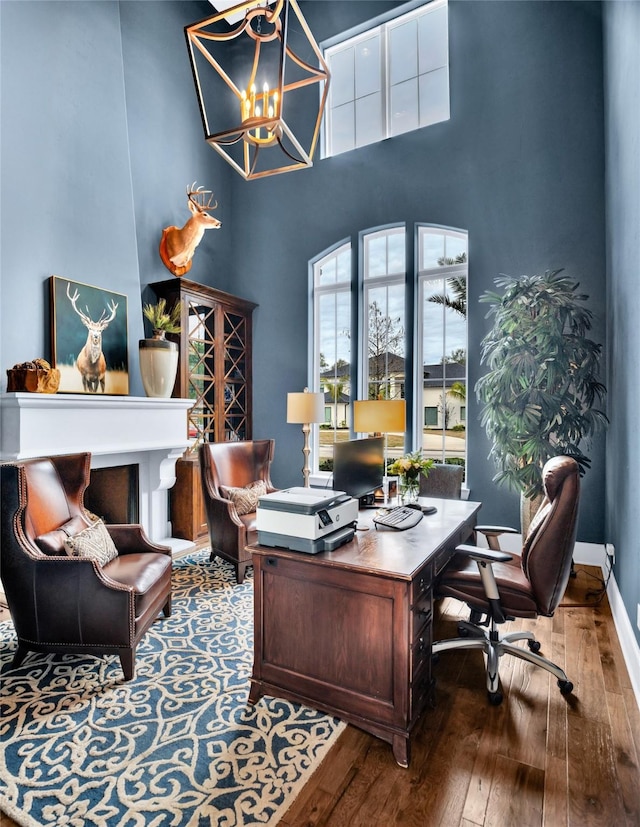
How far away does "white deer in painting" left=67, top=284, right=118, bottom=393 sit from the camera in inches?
143

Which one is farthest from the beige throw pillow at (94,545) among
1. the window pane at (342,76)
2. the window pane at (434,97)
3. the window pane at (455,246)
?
the window pane at (342,76)

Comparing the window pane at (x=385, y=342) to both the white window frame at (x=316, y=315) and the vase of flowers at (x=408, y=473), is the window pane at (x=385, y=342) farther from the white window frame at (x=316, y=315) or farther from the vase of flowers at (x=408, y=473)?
the vase of flowers at (x=408, y=473)

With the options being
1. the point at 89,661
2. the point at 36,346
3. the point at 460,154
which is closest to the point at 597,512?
the point at 460,154

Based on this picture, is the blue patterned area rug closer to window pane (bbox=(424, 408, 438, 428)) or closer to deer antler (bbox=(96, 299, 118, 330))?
deer antler (bbox=(96, 299, 118, 330))

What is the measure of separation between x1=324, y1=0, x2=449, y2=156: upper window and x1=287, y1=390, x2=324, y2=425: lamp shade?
120 inches

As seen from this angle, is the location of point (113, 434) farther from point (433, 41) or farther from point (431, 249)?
point (433, 41)

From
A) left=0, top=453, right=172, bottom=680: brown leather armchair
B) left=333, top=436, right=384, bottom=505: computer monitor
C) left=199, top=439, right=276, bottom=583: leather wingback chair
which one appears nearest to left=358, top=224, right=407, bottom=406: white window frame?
left=199, top=439, right=276, bottom=583: leather wingback chair

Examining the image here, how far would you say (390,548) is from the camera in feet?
6.61

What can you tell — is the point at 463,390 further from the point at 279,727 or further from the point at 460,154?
the point at 279,727

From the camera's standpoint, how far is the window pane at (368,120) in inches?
196

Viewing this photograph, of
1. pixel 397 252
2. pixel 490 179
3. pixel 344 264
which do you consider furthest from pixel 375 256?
pixel 490 179

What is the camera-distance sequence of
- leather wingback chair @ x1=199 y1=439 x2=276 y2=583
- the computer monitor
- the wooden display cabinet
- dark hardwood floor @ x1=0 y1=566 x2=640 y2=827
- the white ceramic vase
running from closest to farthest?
dark hardwood floor @ x1=0 y1=566 x2=640 y2=827 → the computer monitor → leather wingback chair @ x1=199 y1=439 x2=276 y2=583 → the white ceramic vase → the wooden display cabinet

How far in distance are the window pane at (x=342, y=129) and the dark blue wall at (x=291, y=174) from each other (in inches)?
10.9

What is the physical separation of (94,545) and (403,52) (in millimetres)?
5461
